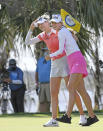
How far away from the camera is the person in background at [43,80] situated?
428 inches

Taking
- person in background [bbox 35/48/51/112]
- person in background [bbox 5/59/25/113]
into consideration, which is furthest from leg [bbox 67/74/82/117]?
person in background [bbox 5/59/25/113]

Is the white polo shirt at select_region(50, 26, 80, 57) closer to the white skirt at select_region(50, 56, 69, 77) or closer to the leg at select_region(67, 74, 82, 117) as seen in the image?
the white skirt at select_region(50, 56, 69, 77)

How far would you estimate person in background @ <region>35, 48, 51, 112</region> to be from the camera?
428 inches

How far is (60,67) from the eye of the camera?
22.1 feet

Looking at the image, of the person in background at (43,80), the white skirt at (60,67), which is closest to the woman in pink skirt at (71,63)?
the white skirt at (60,67)

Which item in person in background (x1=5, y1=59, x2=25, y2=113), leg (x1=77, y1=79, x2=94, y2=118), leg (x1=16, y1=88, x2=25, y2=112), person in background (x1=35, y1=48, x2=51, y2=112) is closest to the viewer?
leg (x1=77, y1=79, x2=94, y2=118)

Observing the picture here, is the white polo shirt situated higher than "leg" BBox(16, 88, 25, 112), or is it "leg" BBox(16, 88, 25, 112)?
the white polo shirt

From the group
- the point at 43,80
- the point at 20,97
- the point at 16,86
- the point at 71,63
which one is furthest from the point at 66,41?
the point at 20,97

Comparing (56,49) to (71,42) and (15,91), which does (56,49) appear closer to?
(71,42)

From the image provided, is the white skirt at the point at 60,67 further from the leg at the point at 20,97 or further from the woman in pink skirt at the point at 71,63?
the leg at the point at 20,97

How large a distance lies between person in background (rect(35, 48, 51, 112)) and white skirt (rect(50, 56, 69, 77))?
4060mm

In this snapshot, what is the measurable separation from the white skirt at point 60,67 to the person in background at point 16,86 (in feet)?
15.8

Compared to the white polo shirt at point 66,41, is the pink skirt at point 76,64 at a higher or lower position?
lower

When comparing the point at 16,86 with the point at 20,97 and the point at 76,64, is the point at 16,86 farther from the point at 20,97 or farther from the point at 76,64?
the point at 76,64
